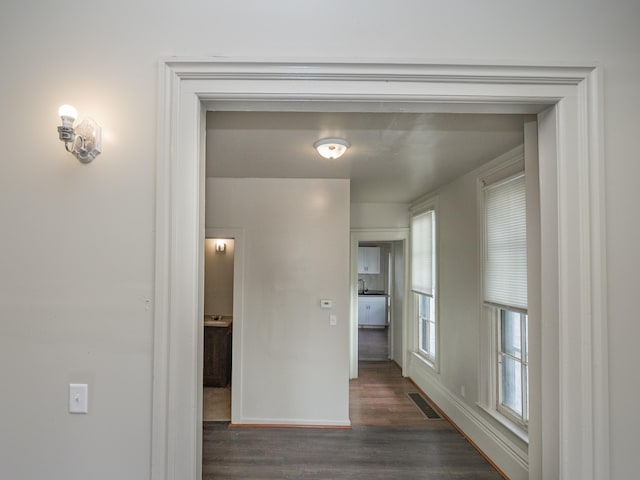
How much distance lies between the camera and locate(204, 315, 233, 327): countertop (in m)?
4.65

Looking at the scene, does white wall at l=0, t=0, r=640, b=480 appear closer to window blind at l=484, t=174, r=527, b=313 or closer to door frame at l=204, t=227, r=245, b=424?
window blind at l=484, t=174, r=527, b=313

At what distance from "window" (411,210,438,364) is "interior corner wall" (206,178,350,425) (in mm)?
1426

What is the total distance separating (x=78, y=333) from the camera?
3.41 feet

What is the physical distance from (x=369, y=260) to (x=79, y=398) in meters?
8.90

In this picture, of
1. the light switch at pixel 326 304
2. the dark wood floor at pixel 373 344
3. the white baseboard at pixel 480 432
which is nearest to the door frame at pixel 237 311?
the light switch at pixel 326 304

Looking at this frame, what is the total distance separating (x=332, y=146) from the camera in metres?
2.32

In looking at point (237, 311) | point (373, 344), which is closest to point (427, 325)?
point (237, 311)

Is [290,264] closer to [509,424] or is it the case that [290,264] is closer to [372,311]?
[509,424]

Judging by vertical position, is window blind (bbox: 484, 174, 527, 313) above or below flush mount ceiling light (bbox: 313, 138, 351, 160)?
below

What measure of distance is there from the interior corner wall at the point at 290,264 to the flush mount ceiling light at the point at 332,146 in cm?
119

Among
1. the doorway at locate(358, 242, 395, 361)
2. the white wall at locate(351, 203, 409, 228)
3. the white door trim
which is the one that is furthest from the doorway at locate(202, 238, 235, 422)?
the doorway at locate(358, 242, 395, 361)

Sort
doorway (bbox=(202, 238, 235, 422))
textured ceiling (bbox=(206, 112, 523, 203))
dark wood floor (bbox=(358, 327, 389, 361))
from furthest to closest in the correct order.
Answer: dark wood floor (bbox=(358, 327, 389, 361))
doorway (bbox=(202, 238, 235, 422))
textured ceiling (bbox=(206, 112, 523, 203))

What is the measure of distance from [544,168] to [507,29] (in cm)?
48

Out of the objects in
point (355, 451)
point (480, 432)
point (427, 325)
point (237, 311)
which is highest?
point (237, 311)
